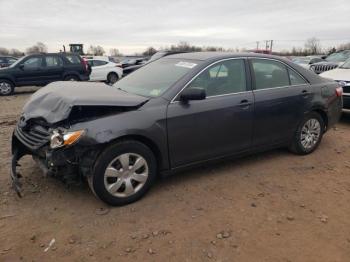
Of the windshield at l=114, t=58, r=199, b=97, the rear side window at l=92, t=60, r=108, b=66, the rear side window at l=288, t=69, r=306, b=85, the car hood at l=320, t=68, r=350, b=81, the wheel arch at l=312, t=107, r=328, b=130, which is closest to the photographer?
the windshield at l=114, t=58, r=199, b=97

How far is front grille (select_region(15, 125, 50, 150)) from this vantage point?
3.70 m

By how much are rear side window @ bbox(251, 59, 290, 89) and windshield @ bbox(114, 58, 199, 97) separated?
3.04 feet

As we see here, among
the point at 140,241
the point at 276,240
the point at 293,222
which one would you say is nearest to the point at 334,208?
the point at 293,222

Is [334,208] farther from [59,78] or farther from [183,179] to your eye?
[59,78]

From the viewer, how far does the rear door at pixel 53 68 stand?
566 inches

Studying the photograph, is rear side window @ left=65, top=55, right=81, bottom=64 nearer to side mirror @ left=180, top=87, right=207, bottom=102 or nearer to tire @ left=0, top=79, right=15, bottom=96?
tire @ left=0, top=79, right=15, bottom=96

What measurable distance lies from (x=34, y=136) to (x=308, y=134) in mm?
3970

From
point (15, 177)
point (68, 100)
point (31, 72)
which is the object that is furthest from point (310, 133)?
point (31, 72)

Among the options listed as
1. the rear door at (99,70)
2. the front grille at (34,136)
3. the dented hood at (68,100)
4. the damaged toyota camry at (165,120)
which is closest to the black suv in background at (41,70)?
the rear door at (99,70)

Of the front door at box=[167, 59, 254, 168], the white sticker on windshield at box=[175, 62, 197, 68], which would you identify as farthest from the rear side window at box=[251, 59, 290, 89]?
the white sticker on windshield at box=[175, 62, 197, 68]

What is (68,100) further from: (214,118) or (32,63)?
(32,63)

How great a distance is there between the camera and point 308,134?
5422 mm

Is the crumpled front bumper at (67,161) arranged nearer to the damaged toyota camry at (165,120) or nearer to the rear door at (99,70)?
the damaged toyota camry at (165,120)

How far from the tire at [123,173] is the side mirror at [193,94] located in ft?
2.39
